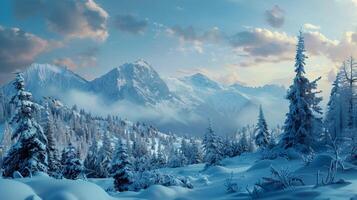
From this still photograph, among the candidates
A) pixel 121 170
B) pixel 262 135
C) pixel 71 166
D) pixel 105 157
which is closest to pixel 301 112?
pixel 121 170

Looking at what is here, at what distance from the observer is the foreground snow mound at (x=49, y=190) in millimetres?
8196

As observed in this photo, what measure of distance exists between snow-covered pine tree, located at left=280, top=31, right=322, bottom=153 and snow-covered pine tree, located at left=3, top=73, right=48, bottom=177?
20589mm

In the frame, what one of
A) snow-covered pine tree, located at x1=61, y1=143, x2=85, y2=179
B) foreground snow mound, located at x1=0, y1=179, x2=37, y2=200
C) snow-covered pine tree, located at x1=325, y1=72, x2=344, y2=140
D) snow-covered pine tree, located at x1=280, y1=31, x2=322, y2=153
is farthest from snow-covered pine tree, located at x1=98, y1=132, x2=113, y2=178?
foreground snow mound, located at x1=0, y1=179, x2=37, y2=200

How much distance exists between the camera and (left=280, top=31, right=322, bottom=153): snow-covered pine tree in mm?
35219

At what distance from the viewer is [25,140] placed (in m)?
27.4

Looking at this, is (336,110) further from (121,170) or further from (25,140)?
(25,140)

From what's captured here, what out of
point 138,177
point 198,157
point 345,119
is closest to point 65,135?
point 198,157

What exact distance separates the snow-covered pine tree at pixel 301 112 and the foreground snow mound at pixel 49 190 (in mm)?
28079

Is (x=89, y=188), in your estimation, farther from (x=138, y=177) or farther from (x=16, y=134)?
(x=16, y=134)

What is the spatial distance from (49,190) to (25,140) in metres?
20.0

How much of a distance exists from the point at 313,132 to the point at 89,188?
1175 inches

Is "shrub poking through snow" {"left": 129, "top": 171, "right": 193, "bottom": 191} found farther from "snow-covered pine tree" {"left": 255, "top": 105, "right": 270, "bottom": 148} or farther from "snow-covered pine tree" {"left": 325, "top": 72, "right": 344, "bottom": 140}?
"snow-covered pine tree" {"left": 255, "top": 105, "right": 270, "bottom": 148}

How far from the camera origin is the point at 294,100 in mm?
37188

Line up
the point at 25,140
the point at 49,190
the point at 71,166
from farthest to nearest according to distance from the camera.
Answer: the point at 71,166
the point at 25,140
the point at 49,190
